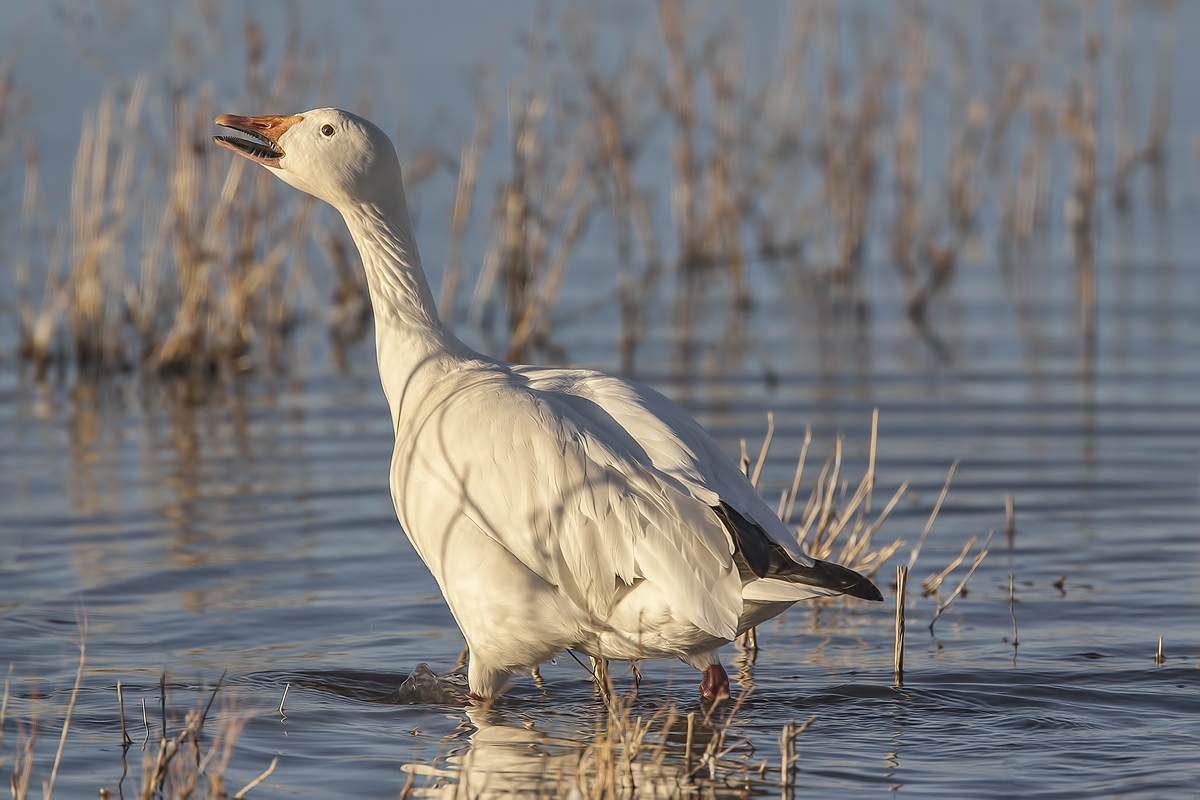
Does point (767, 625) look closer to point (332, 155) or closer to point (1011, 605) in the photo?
point (1011, 605)

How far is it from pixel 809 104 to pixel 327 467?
7.60 meters

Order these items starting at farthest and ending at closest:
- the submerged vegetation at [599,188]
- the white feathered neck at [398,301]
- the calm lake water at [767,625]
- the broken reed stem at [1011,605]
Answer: the submerged vegetation at [599,188], the broken reed stem at [1011,605], the white feathered neck at [398,301], the calm lake water at [767,625]

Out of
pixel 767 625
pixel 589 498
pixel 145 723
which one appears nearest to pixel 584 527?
pixel 589 498

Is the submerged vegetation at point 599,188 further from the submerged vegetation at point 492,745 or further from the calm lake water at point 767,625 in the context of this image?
the submerged vegetation at point 492,745

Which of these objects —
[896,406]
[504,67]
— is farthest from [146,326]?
[504,67]

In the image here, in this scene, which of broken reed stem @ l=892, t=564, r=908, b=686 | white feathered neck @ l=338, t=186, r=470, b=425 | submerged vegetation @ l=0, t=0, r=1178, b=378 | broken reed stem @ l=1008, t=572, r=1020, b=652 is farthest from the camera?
submerged vegetation @ l=0, t=0, r=1178, b=378

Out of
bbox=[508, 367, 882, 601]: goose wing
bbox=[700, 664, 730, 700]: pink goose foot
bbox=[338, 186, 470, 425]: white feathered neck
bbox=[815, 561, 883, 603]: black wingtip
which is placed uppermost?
bbox=[338, 186, 470, 425]: white feathered neck

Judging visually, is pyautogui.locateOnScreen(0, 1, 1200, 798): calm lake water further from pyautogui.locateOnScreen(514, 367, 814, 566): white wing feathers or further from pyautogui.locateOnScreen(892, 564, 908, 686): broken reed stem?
pyautogui.locateOnScreen(514, 367, 814, 566): white wing feathers

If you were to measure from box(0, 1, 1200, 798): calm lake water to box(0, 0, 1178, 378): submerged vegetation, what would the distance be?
483 millimetres

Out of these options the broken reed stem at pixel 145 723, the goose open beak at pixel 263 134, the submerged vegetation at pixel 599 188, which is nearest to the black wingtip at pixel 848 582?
the broken reed stem at pixel 145 723

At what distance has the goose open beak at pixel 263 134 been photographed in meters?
5.32

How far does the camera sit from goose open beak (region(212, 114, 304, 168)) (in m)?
5.32

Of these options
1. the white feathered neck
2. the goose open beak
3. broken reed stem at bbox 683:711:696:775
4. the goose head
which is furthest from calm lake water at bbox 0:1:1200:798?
the goose open beak

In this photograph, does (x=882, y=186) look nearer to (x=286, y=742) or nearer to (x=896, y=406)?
(x=896, y=406)
